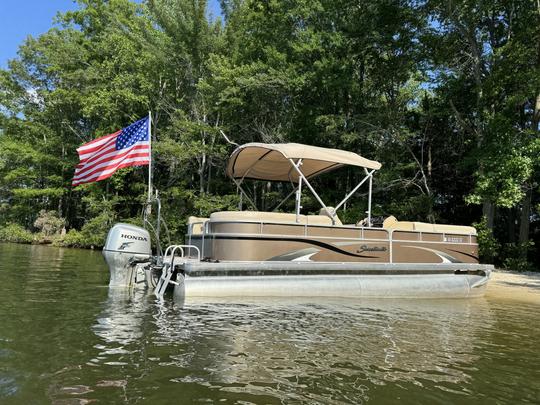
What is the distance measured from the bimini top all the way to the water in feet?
9.86

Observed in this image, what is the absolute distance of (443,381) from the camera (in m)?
4.53

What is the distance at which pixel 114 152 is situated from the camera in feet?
34.2

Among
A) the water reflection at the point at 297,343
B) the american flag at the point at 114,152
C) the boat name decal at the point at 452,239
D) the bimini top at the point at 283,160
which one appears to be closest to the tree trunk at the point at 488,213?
the boat name decal at the point at 452,239

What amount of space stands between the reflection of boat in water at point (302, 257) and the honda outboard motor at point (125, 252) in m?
0.02

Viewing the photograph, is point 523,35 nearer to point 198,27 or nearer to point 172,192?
point 198,27

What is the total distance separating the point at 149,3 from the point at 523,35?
62.8 ft

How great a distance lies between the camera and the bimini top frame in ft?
31.4

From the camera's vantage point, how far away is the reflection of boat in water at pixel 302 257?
8422 millimetres

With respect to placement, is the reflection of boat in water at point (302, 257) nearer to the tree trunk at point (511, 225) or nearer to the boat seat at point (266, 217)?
the boat seat at point (266, 217)

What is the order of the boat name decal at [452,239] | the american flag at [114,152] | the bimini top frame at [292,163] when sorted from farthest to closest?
the boat name decal at [452,239], the american flag at [114,152], the bimini top frame at [292,163]

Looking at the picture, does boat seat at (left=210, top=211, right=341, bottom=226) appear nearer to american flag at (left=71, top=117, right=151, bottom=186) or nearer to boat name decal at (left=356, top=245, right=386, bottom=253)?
boat name decal at (left=356, top=245, right=386, bottom=253)

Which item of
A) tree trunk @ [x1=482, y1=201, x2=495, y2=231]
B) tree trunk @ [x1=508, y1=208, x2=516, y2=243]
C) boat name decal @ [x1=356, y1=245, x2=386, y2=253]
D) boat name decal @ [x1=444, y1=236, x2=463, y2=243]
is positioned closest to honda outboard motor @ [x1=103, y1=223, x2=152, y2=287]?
boat name decal @ [x1=356, y1=245, x2=386, y2=253]

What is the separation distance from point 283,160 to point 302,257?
2.91 m

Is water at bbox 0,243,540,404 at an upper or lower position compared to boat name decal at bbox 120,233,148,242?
lower
